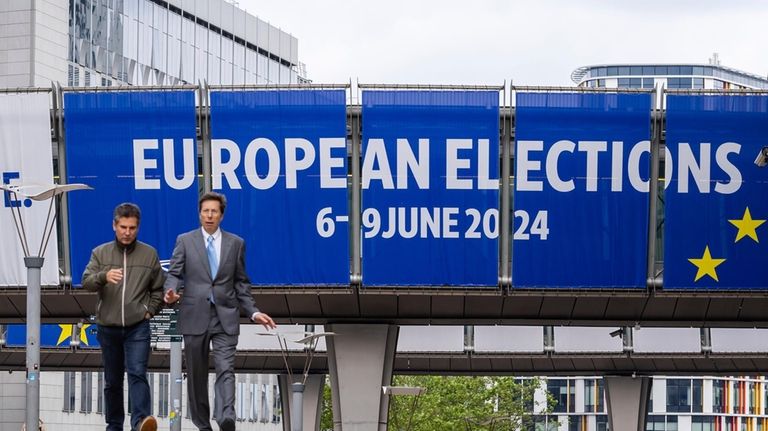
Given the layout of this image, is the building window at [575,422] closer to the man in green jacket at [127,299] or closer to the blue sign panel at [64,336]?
the blue sign panel at [64,336]

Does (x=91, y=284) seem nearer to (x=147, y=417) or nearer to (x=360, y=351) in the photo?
(x=147, y=417)

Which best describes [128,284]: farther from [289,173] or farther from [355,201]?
[355,201]

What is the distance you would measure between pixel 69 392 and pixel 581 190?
56.0 m

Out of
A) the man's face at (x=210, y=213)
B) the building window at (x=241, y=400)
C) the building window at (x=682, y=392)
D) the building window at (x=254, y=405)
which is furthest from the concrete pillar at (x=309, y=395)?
the building window at (x=682, y=392)

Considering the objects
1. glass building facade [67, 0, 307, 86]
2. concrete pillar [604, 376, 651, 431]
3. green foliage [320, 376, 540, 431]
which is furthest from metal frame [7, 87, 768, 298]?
green foliage [320, 376, 540, 431]

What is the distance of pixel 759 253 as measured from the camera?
4281 cm

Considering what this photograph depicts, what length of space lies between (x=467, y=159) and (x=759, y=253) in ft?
24.9

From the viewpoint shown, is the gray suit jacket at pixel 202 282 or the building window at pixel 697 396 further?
the building window at pixel 697 396

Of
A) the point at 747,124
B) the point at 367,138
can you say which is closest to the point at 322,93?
the point at 367,138

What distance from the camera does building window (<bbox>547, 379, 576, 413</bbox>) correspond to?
17762 centimetres

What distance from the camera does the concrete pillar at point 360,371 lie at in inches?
1721

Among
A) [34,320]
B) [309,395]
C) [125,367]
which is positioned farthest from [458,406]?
[125,367]

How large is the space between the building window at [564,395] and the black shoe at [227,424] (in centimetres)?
16281

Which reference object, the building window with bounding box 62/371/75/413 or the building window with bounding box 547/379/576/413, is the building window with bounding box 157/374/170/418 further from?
the building window with bounding box 547/379/576/413
